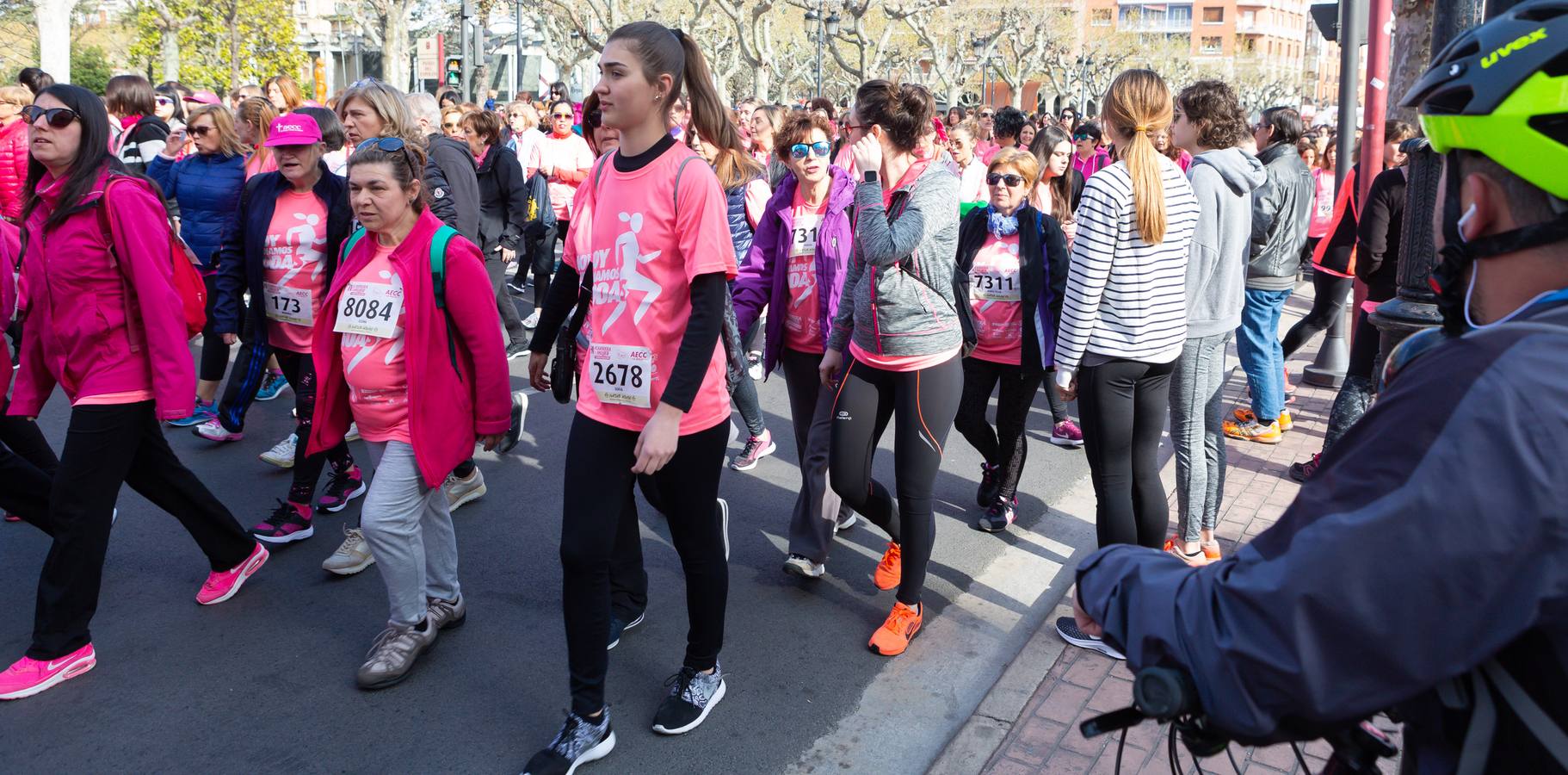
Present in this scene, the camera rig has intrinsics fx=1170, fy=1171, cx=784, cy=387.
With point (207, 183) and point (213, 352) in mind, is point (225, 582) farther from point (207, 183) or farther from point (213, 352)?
point (207, 183)

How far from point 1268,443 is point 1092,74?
71197 millimetres

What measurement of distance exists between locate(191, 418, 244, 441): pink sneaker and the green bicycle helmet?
22.1 feet

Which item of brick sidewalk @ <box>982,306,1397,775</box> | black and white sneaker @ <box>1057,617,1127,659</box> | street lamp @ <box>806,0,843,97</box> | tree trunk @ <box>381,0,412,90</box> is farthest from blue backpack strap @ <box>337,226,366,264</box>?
street lamp @ <box>806,0,843,97</box>

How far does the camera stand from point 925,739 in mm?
3668

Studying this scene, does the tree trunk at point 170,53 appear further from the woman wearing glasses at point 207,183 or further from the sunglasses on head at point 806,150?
the sunglasses on head at point 806,150

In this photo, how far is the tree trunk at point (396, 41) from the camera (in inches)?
1066

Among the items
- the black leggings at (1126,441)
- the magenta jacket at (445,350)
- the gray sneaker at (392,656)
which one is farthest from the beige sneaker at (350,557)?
the black leggings at (1126,441)

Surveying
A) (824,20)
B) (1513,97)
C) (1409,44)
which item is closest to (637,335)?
(1513,97)

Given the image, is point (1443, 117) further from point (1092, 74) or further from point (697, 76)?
point (1092, 74)

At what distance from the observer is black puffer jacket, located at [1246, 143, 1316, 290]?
711 centimetres

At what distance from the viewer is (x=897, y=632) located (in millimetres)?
4254

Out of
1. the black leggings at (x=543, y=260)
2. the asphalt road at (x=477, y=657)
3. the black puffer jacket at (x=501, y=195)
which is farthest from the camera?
the black leggings at (x=543, y=260)

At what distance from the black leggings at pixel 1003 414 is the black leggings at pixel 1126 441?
49.1 inches

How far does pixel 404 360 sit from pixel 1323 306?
21.4ft
